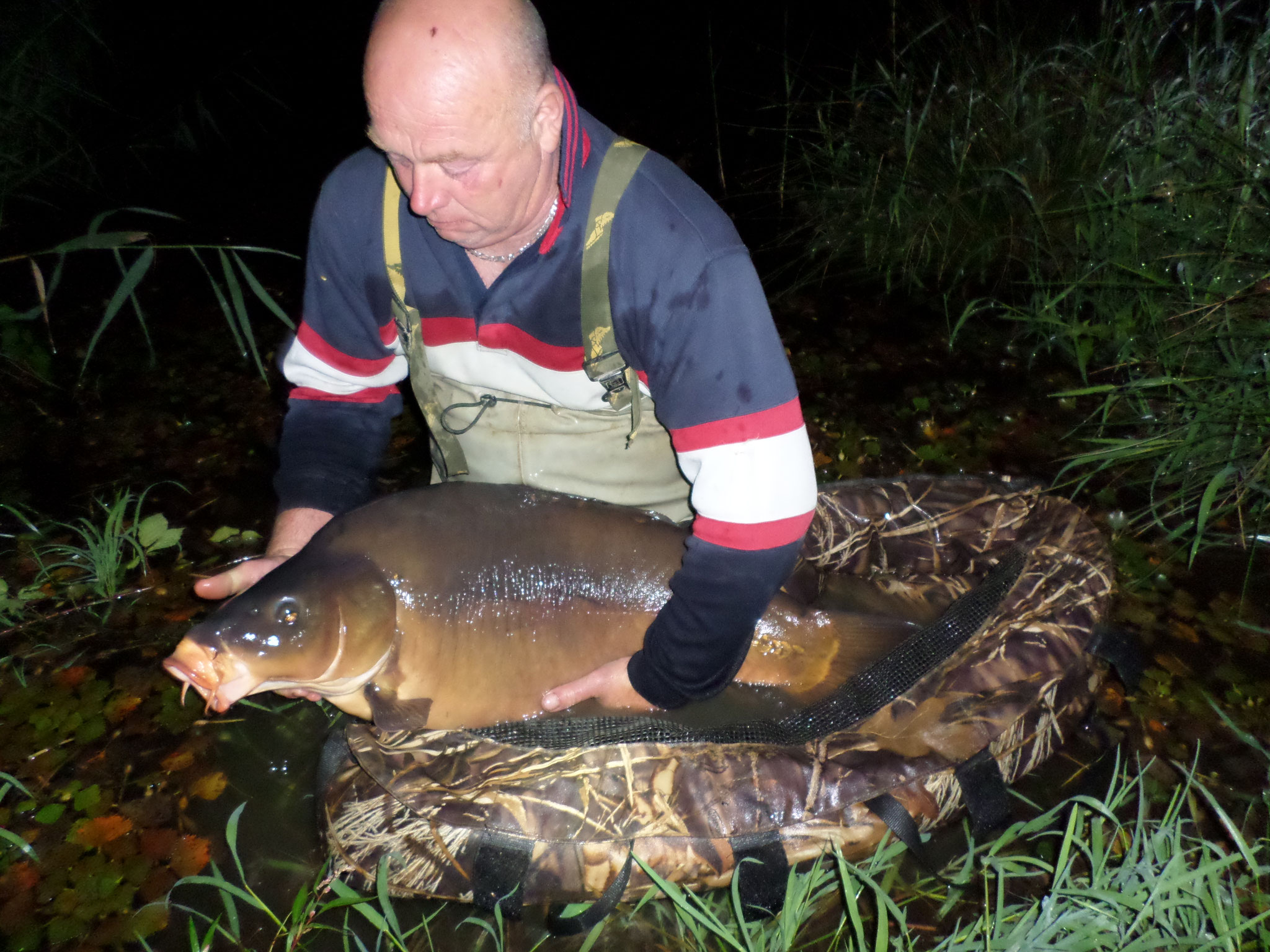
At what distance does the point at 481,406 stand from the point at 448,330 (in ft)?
0.96

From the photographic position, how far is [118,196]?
6.01 meters

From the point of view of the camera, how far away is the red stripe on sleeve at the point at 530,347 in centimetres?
232

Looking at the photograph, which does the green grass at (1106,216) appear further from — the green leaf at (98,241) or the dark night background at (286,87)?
the green leaf at (98,241)

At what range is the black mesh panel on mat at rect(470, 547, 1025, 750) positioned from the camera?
2355 millimetres

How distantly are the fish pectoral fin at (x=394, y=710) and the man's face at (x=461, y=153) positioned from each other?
1.22 m

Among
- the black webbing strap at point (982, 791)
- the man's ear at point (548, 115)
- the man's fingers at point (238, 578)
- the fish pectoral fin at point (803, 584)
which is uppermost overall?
the man's ear at point (548, 115)

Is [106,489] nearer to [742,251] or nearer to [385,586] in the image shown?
[385,586]

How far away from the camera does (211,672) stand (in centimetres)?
194

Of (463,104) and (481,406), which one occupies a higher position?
(463,104)

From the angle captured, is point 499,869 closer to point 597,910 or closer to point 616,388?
point 597,910

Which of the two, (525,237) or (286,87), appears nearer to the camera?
(525,237)

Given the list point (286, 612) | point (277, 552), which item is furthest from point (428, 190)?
point (277, 552)

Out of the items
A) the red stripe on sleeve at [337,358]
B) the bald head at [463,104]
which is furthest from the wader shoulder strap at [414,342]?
the bald head at [463,104]

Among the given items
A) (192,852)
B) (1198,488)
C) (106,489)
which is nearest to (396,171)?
(192,852)
